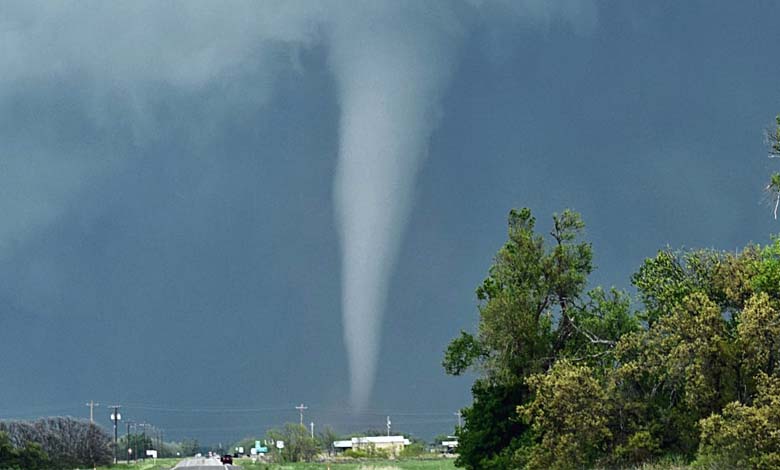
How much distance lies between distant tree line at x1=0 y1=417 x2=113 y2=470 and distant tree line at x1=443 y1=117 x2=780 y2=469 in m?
67.5

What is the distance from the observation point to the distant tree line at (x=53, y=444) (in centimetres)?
Result: 10650

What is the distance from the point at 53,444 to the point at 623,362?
3970 inches

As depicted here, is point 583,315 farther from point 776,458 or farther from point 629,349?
point 776,458

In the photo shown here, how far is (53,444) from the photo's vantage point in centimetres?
12594

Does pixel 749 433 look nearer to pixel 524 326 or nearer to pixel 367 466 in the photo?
pixel 524 326

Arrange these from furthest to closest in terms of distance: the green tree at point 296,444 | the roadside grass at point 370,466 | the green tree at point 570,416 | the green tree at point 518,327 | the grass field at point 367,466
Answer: the green tree at point 296,444 → the grass field at point 367,466 → the roadside grass at point 370,466 → the green tree at point 518,327 → the green tree at point 570,416

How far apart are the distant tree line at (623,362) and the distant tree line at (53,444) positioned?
222 ft

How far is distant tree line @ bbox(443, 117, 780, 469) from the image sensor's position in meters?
34.6

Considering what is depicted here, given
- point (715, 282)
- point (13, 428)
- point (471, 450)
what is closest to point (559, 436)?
point (715, 282)

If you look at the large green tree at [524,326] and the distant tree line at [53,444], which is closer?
the large green tree at [524,326]

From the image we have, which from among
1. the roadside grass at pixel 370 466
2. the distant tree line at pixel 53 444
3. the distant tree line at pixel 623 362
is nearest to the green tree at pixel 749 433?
the distant tree line at pixel 623 362

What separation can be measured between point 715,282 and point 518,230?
1292 centimetres

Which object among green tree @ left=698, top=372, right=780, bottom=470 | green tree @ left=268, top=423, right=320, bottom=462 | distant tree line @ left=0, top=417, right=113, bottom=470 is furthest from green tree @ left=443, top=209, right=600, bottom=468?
green tree @ left=268, top=423, right=320, bottom=462

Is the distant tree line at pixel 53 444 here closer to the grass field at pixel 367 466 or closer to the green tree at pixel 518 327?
the grass field at pixel 367 466
